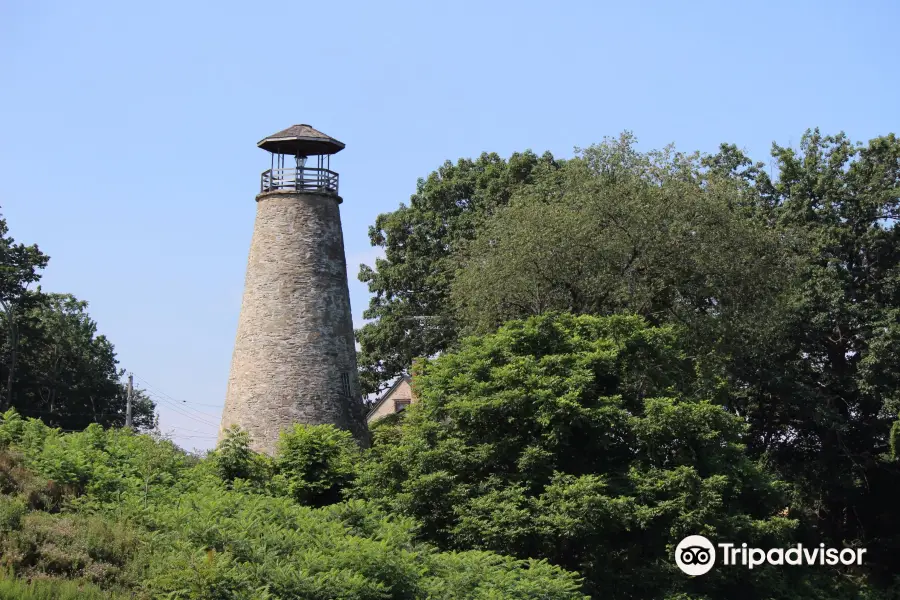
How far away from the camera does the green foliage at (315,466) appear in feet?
99.1

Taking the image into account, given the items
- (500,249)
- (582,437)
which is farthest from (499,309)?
(582,437)

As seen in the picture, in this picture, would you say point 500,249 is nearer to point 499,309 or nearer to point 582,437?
point 499,309

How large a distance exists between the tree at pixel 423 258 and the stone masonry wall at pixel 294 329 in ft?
37.3

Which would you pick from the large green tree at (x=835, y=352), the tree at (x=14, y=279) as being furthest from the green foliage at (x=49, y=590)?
the tree at (x=14, y=279)

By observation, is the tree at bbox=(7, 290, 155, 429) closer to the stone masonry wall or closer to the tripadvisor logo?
the stone masonry wall

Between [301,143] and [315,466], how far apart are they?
12716mm

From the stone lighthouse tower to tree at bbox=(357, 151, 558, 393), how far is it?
11.3 meters

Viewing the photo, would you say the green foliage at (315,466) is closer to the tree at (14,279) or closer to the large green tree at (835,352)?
the large green tree at (835,352)

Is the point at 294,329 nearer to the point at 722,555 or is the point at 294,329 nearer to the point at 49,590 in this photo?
the point at 722,555

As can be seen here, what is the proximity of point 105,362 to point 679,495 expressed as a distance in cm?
5617

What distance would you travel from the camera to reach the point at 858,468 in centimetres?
4316

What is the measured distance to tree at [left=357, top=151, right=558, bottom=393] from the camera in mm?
49969

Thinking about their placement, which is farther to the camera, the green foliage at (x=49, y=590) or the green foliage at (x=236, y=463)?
the green foliage at (x=236, y=463)

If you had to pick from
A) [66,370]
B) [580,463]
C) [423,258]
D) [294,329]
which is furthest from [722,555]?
[66,370]
